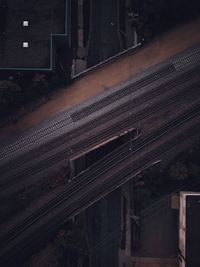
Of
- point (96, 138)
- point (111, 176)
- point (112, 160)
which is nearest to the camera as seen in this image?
point (111, 176)

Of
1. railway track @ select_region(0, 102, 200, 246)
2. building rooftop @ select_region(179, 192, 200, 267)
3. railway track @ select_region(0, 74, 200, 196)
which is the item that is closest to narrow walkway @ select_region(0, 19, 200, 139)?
railway track @ select_region(0, 74, 200, 196)

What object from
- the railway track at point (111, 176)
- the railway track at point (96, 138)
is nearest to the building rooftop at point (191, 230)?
the railway track at point (111, 176)

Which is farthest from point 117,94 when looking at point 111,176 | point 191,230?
point 191,230

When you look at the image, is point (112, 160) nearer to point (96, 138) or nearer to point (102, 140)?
point (102, 140)

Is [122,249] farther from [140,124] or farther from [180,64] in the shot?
[180,64]

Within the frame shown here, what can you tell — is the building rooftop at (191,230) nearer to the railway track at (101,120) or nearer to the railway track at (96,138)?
the railway track at (96,138)

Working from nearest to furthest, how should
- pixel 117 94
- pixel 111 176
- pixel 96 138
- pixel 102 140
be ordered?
pixel 111 176
pixel 102 140
pixel 96 138
pixel 117 94
